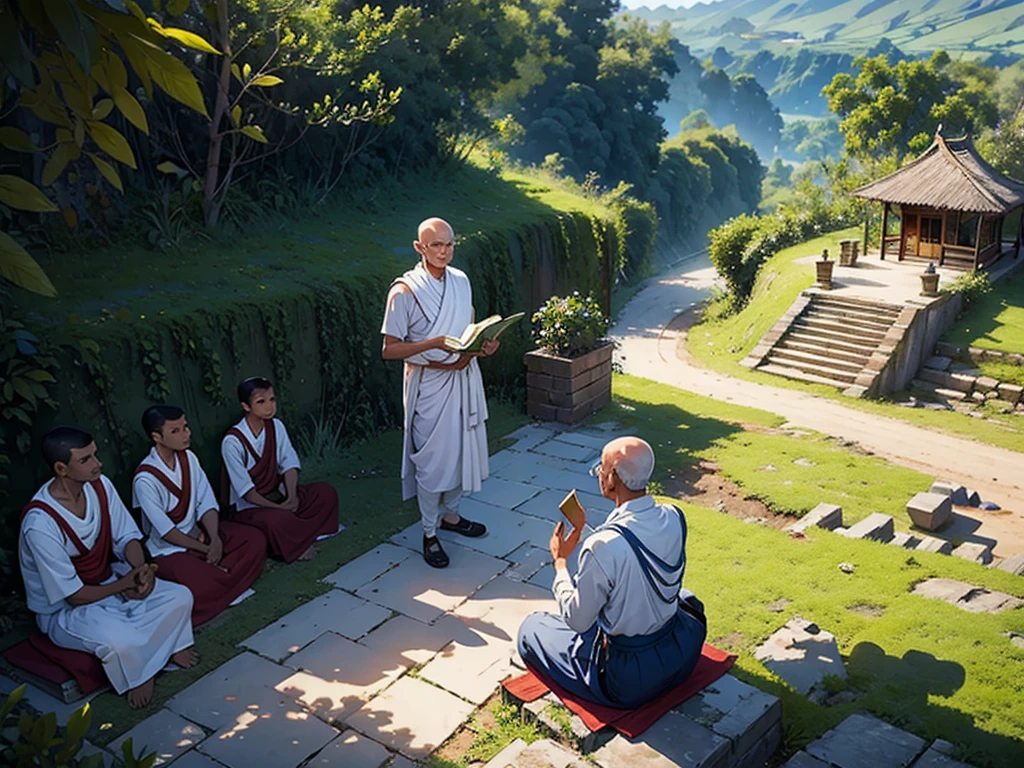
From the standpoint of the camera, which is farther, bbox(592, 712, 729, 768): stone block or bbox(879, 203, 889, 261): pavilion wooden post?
bbox(879, 203, 889, 261): pavilion wooden post

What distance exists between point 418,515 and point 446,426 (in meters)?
1.15

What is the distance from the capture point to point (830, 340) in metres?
18.9

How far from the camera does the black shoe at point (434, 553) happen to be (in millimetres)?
6016

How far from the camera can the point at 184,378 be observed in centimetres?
649

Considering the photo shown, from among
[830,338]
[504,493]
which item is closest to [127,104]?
[504,493]

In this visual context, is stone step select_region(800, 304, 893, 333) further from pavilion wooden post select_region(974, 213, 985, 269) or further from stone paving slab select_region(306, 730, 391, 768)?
stone paving slab select_region(306, 730, 391, 768)

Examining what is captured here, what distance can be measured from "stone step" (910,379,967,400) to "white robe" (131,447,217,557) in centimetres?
1532

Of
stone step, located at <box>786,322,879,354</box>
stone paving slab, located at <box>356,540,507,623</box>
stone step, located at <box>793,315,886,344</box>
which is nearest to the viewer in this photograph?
stone paving slab, located at <box>356,540,507,623</box>

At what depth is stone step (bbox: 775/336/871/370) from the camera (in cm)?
1800

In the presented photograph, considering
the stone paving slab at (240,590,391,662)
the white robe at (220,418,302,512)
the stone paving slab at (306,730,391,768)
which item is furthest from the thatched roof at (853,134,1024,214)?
the stone paving slab at (306,730,391,768)

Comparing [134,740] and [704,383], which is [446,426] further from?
[704,383]

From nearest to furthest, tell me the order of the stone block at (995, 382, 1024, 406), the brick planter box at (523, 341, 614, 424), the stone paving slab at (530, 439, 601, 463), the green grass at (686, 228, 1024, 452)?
1. the stone paving slab at (530, 439, 601, 463)
2. the brick planter box at (523, 341, 614, 424)
3. the green grass at (686, 228, 1024, 452)
4. the stone block at (995, 382, 1024, 406)

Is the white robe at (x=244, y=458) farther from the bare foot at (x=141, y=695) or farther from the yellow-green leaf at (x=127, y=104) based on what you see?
the yellow-green leaf at (x=127, y=104)

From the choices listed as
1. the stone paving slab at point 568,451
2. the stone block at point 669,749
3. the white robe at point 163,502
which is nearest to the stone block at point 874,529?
the stone paving slab at point 568,451
